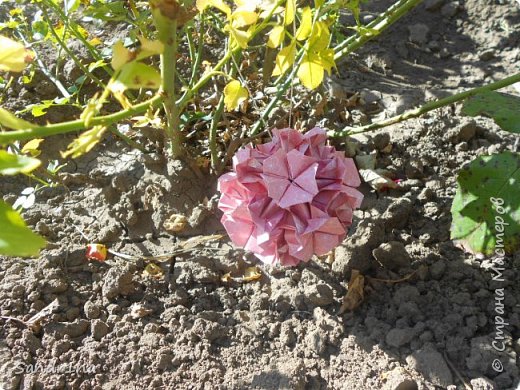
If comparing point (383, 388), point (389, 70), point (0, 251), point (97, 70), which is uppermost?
point (0, 251)

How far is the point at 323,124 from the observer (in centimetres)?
152

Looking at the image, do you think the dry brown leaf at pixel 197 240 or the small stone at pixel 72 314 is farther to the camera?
the dry brown leaf at pixel 197 240

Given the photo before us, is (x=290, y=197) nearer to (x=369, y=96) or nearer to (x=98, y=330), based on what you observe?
(x=98, y=330)

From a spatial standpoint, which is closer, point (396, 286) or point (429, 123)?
point (396, 286)

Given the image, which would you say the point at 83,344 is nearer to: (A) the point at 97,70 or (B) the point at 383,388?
(B) the point at 383,388

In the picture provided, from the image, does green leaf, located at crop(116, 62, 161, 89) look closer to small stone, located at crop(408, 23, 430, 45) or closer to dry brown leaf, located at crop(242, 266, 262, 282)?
dry brown leaf, located at crop(242, 266, 262, 282)

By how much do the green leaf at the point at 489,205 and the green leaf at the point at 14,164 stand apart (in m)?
0.84

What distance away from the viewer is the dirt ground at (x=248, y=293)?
42.2 inches

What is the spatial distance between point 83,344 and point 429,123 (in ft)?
3.44

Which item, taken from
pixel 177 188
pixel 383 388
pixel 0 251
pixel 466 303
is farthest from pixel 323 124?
pixel 0 251

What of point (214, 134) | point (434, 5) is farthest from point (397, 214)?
point (434, 5)

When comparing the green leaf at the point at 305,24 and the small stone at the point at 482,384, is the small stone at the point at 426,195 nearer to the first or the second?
the small stone at the point at 482,384

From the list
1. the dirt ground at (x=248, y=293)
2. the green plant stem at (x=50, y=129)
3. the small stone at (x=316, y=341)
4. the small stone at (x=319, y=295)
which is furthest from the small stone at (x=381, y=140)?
the green plant stem at (x=50, y=129)

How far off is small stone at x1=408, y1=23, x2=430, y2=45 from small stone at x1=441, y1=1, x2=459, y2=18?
123mm
